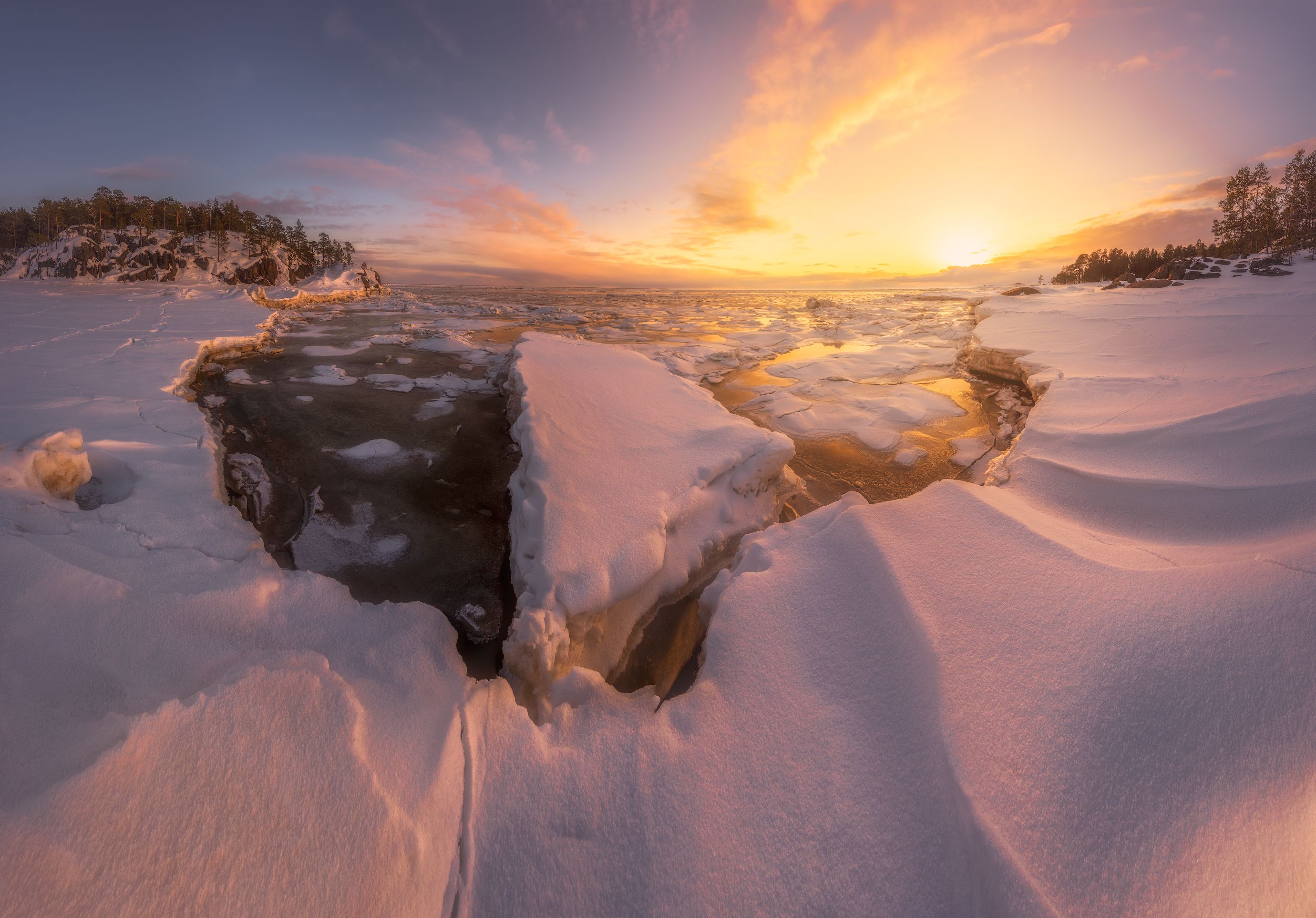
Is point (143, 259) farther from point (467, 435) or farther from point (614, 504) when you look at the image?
point (614, 504)

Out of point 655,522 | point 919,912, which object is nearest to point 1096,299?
point 655,522

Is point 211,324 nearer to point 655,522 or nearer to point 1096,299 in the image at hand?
point 655,522

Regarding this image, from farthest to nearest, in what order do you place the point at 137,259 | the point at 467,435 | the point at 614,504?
the point at 137,259 → the point at 467,435 → the point at 614,504

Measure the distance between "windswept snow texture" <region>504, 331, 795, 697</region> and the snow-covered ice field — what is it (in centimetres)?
7

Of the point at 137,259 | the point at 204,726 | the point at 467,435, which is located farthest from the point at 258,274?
the point at 204,726

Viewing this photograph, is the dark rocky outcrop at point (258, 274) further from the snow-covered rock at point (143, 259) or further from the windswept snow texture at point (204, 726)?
the windswept snow texture at point (204, 726)

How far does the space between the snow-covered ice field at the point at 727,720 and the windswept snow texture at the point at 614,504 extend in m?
0.07

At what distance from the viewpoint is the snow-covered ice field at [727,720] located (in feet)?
4.86

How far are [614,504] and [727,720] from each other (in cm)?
186

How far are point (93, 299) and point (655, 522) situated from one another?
30203 mm

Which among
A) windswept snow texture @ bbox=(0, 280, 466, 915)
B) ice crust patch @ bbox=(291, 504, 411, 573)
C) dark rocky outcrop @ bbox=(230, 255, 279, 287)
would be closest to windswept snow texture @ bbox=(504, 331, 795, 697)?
windswept snow texture @ bbox=(0, 280, 466, 915)

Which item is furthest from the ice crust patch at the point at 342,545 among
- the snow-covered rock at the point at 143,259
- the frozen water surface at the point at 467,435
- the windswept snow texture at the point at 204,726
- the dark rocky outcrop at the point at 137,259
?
the dark rocky outcrop at the point at 137,259

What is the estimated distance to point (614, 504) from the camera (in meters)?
3.60

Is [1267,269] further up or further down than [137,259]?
further down
